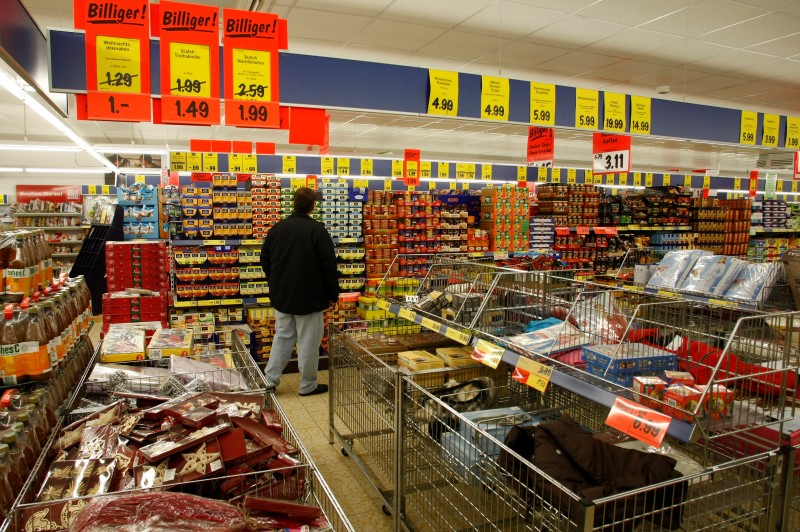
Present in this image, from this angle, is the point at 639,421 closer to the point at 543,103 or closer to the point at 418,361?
the point at 418,361

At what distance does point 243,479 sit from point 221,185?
5.55 metres

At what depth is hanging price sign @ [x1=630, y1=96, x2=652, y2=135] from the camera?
6.19 meters

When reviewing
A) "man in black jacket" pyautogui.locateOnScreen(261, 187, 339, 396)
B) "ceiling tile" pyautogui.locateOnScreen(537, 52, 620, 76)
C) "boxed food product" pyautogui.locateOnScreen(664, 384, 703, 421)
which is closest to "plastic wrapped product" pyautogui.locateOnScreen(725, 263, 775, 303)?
"boxed food product" pyautogui.locateOnScreen(664, 384, 703, 421)

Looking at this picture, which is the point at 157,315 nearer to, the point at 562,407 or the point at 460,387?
the point at 460,387

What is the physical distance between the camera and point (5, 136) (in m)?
14.0

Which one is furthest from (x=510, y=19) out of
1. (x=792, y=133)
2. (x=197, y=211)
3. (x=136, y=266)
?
(x=136, y=266)

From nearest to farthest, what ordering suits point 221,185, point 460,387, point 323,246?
point 460,387
point 323,246
point 221,185

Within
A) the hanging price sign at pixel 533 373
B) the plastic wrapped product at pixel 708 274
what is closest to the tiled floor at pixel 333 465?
the hanging price sign at pixel 533 373

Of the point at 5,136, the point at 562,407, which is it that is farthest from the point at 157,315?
the point at 5,136

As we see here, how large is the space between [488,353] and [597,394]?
73 centimetres

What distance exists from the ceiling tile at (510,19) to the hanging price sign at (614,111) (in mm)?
1119

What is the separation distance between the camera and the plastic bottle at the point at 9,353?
2.14 metres

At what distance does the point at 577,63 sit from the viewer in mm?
7645

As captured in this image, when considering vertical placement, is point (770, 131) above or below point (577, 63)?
below
